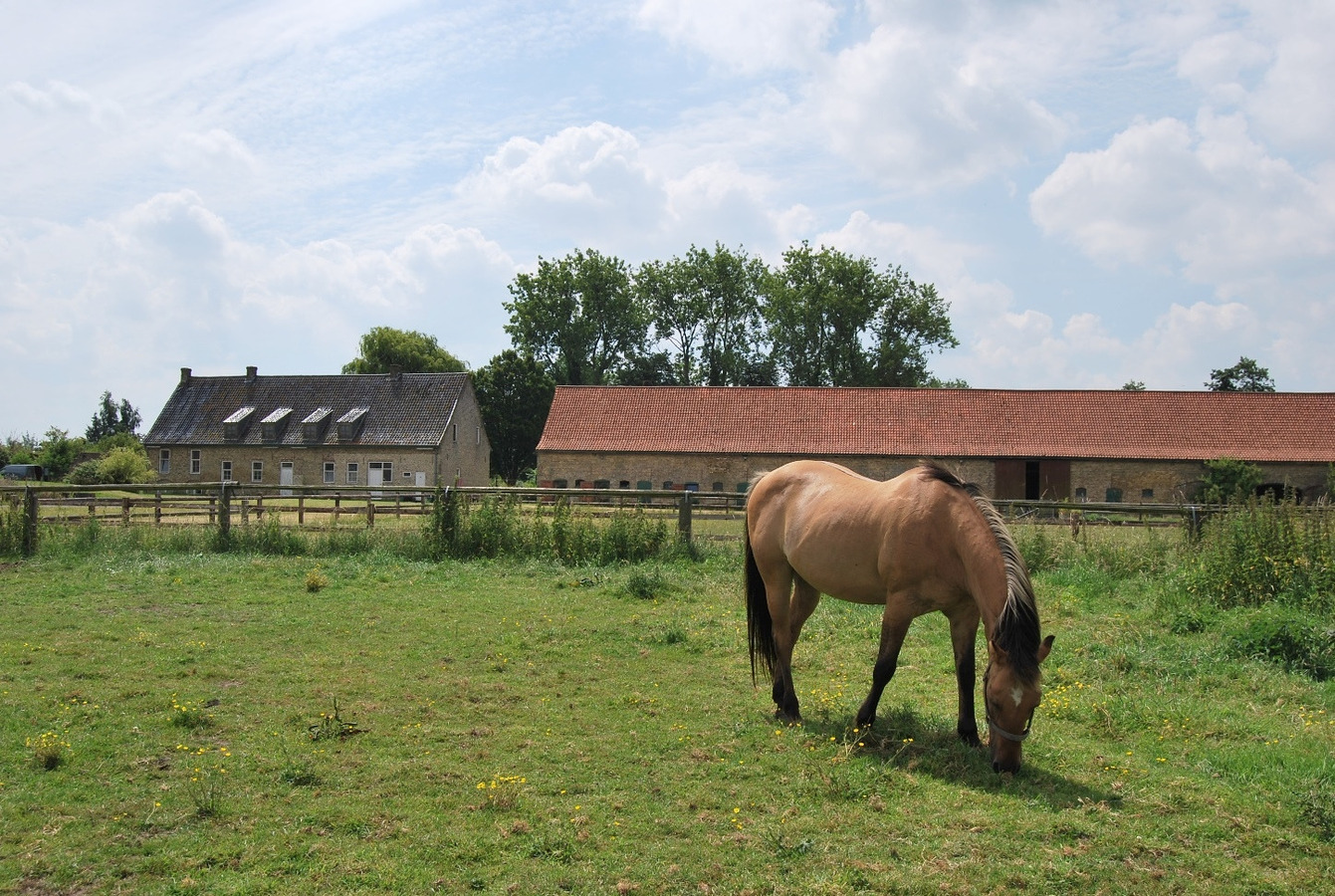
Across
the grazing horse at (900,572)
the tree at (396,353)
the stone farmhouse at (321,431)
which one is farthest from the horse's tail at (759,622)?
the tree at (396,353)

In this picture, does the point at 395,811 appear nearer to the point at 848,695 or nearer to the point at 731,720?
the point at 731,720

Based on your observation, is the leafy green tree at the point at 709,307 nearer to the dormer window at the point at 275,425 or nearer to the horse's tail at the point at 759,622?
the dormer window at the point at 275,425

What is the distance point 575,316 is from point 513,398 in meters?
8.76

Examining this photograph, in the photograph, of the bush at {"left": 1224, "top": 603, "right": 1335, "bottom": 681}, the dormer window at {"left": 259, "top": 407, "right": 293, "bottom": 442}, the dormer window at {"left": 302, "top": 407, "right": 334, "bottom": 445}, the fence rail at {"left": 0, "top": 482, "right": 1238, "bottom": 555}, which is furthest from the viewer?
the dormer window at {"left": 259, "top": 407, "right": 293, "bottom": 442}

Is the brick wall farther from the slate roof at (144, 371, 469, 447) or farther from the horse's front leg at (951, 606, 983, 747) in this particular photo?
the horse's front leg at (951, 606, 983, 747)

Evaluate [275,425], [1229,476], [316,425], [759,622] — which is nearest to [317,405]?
[316,425]

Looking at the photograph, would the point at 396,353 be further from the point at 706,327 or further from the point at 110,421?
the point at 110,421

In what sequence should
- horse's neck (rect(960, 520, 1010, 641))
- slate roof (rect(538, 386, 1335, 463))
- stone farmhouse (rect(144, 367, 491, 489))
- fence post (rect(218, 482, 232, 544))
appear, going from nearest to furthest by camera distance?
1. horse's neck (rect(960, 520, 1010, 641))
2. fence post (rect(218, 482, 232, 544))
3. slate roof (rect(538, 386, 1335, 463))
4. stone farmhouse (rect(144, 367, 491, 489))

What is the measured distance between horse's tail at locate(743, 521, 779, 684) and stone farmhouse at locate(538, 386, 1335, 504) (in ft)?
84.5

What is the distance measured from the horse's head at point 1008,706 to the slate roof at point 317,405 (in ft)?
134

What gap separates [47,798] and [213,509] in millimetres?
12592

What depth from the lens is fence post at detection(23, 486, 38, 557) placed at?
14945 mm

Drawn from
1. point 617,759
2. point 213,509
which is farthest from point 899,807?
point 213,509

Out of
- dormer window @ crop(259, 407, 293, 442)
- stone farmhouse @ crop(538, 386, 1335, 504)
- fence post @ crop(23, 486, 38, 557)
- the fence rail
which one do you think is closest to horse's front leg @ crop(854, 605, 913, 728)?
the fence rail
